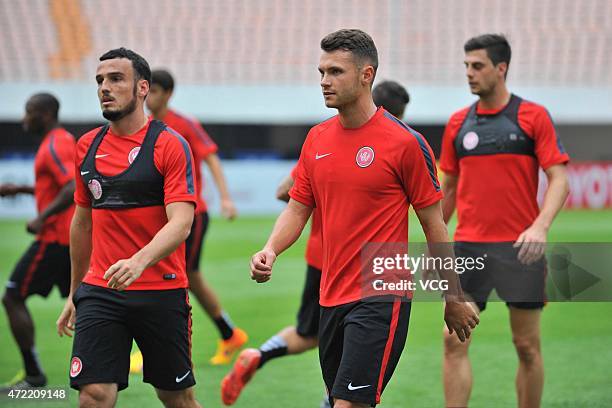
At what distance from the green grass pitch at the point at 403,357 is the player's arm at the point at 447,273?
7.37 feet

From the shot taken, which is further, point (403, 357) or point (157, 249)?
point (403, 357)

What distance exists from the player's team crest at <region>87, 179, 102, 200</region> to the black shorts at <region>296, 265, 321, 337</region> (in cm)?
190

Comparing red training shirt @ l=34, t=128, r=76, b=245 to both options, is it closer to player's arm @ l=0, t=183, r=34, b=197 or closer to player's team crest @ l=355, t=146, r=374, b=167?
player's arm @ l=0, t=183, r=34, b=197

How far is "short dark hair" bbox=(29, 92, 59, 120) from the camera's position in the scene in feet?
24.7

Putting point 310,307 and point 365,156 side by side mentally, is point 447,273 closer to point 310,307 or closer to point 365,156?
point 365,156

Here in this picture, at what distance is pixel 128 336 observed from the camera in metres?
4.89

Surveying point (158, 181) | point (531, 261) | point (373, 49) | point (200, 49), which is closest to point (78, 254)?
point (158, 181)

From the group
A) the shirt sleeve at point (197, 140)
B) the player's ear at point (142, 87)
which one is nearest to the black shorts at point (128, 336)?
the player's ear at point (142, 87)

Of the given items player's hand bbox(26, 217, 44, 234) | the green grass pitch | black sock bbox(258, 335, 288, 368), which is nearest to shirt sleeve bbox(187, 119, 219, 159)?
player's hand bbox(26, 217, 44, 234)

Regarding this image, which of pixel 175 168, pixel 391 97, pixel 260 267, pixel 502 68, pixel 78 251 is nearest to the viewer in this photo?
pixel 260 267

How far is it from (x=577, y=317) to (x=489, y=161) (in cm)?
508

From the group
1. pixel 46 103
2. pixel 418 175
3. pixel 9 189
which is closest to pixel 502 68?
pixel 418 175

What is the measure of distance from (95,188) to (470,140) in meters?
2.53

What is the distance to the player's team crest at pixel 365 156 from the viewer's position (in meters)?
4.44
